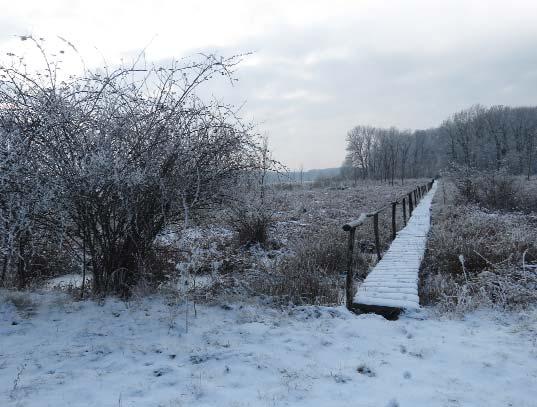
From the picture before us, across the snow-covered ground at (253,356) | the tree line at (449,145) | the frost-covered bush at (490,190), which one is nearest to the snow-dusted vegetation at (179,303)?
the snow-covered ground at (253,356)

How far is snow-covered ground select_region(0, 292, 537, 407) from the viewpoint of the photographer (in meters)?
2.91

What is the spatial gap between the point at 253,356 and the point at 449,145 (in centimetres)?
8530

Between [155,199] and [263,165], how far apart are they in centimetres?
A: 160

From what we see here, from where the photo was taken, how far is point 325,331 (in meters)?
4.24

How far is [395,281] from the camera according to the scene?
6.11 meters

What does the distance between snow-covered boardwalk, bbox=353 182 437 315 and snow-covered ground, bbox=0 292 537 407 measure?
1.20 ft

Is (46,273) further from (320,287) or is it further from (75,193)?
(320,287)

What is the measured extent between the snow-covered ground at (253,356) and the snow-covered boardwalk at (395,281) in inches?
14.4

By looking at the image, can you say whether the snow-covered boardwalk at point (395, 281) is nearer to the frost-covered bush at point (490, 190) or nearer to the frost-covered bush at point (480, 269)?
the frost-covered bush at point (480, 269)

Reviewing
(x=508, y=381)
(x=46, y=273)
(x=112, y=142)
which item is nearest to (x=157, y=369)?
(x=112, y=142)

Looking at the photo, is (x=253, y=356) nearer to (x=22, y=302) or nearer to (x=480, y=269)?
(x=22, y=302)

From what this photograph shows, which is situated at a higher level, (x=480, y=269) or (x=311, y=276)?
(x=311, y=276)

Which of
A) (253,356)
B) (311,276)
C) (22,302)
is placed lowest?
(253,356)

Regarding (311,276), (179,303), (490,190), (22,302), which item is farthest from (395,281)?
(490,190)
